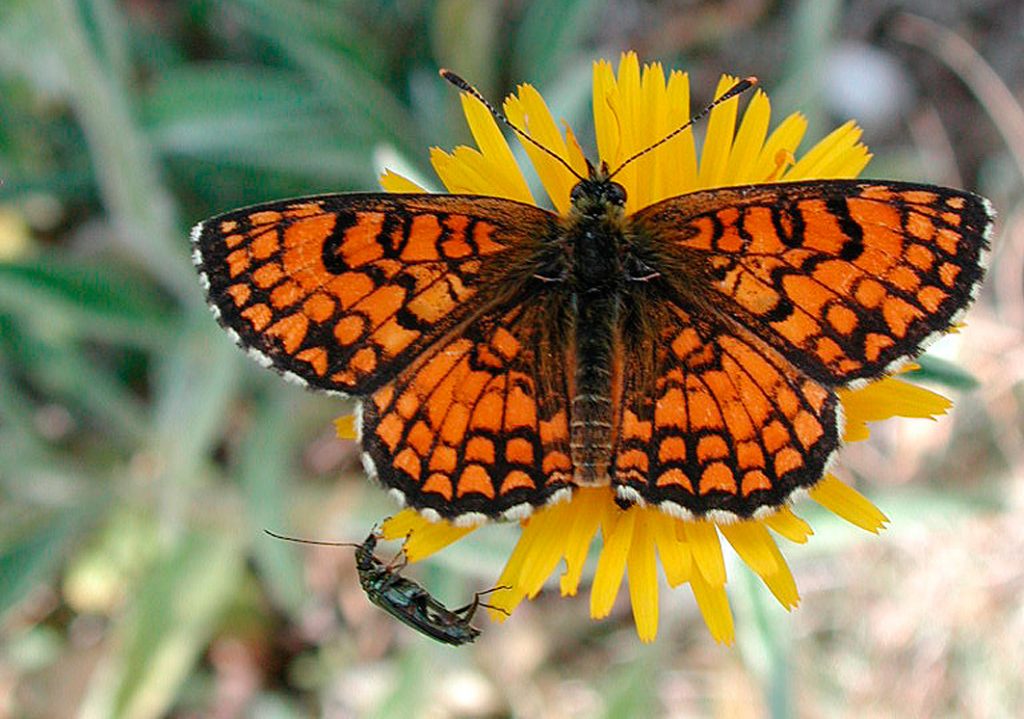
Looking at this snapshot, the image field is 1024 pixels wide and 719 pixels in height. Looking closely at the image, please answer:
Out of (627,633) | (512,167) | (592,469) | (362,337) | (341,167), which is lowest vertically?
(592,469)

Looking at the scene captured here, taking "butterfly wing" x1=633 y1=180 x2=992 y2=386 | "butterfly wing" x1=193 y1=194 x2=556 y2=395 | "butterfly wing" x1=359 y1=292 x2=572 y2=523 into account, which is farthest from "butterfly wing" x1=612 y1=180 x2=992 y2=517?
"butterfly wing" x1=193 y1=194 x2=556 y2=395

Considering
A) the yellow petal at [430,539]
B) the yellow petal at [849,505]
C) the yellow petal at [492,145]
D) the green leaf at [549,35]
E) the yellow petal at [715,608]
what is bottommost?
the yellow petal at [715,608]

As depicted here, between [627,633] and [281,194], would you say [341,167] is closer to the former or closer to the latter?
[281,194]

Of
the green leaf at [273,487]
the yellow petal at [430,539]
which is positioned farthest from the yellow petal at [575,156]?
the green leaf at [273,487]

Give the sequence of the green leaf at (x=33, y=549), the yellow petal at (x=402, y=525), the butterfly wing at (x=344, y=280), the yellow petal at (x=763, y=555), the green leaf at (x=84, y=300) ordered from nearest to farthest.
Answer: the butterfly wing at (x=344, y=280), the yellow petal at (x=763, y=555), the yellow petal at (x=402, y=525), the green leaf at (x=84, y=300), the green leaf at (x=33, y=549)

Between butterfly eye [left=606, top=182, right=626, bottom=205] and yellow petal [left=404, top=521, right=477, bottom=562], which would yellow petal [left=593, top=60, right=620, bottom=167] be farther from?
yellow petal [left=404, top=521, right=477, bottom=562]

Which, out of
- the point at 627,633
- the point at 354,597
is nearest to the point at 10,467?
the point at 354,597

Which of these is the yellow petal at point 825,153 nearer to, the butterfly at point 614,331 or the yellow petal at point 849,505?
the butterfly at point 614,331
